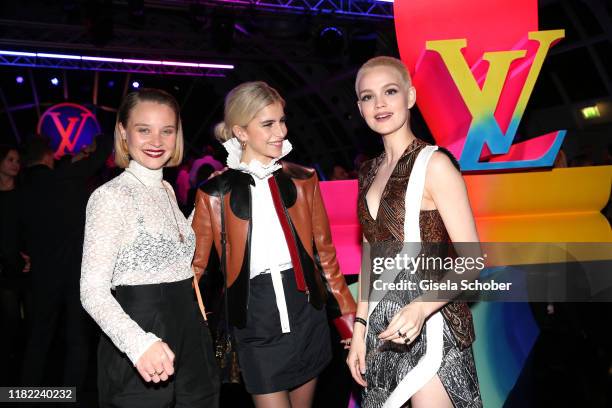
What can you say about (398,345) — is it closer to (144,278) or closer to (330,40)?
(144,278)

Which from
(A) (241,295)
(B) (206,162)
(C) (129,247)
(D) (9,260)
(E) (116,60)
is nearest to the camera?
(C) (129,247)

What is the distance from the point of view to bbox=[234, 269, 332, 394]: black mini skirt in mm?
2514

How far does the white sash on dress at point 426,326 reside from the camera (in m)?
1.96

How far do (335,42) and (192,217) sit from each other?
398 inches

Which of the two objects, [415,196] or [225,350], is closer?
[415,196]

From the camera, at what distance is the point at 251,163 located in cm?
267

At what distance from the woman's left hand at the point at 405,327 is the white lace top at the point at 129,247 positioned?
0.77m

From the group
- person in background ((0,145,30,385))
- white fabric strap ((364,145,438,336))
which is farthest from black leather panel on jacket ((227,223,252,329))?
person in background ((0,145,30,385))

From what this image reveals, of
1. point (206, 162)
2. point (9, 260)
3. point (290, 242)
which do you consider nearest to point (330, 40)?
point (206, 162)

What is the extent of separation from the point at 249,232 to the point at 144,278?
63cm

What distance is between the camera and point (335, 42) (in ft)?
39.7

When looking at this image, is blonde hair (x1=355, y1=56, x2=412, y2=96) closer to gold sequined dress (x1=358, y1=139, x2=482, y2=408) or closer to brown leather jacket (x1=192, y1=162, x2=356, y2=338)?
gold sequined dress (x1=358, y1=139, x2=482, y2=408)

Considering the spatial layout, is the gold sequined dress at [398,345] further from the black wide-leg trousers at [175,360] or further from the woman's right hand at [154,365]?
the woman's right hand at [154,365]

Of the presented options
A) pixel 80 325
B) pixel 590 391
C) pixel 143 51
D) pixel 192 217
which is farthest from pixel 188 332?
pixel 143 51
